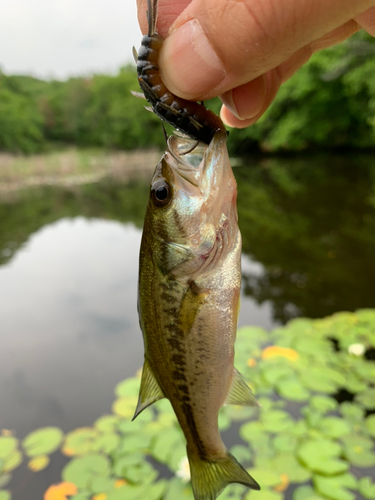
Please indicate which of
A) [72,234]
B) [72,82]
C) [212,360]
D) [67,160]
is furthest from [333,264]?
[72,82]

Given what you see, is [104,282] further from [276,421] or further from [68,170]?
[68,170]

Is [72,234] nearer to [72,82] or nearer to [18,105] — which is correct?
[18,105]

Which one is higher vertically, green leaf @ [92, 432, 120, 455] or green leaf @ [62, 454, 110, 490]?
green leaf @ [92, 432, 120, 455]

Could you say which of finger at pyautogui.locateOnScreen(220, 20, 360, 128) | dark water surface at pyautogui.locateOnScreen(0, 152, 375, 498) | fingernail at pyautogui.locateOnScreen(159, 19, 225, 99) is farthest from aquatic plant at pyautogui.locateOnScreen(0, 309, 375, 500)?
fingernail at pyautogui.locateOnScreen(159, 19, 225, 99)

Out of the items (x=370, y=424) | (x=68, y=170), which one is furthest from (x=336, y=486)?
(x=68, y=170)

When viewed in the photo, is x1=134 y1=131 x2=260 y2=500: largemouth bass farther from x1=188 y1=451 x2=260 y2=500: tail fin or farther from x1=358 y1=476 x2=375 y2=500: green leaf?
x1=358 y1=476 x2=375 y2=500: green leaf

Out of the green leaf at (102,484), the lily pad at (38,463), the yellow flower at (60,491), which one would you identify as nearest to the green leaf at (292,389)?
the green leaf at (102,484)
